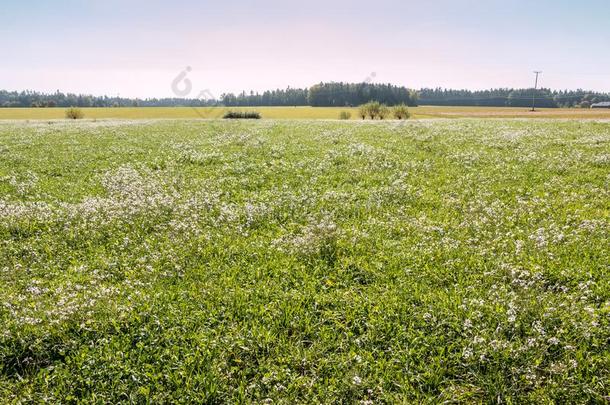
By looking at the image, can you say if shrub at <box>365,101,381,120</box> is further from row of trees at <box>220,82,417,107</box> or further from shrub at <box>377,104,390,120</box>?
row of trees at <box>220,82,417,107</box>

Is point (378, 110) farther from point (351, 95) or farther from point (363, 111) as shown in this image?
point (351, 95)

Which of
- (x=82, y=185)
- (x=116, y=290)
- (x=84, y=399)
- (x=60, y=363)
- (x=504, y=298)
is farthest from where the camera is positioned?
(x=82, y=185)

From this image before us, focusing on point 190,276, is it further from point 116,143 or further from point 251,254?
point 116,143

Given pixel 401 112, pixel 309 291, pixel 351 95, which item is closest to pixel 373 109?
pixel 401 112

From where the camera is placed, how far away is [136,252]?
907cm

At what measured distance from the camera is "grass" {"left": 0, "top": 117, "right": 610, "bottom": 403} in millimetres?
5133

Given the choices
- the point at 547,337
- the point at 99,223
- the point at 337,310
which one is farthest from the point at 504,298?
the point at 99,223

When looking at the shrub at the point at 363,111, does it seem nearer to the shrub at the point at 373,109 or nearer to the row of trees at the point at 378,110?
the row of trees at the point at 378,110

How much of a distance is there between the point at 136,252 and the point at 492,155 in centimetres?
1775

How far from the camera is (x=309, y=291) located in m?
7.20

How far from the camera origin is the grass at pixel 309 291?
5.13m

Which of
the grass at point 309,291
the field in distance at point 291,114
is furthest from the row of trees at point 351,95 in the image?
the grass at point 309,291

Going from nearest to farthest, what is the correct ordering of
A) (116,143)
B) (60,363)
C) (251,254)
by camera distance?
(60,363) → (251,254) → (116,143)

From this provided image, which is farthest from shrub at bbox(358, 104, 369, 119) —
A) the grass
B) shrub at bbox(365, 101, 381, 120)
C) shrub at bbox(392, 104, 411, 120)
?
the grass
